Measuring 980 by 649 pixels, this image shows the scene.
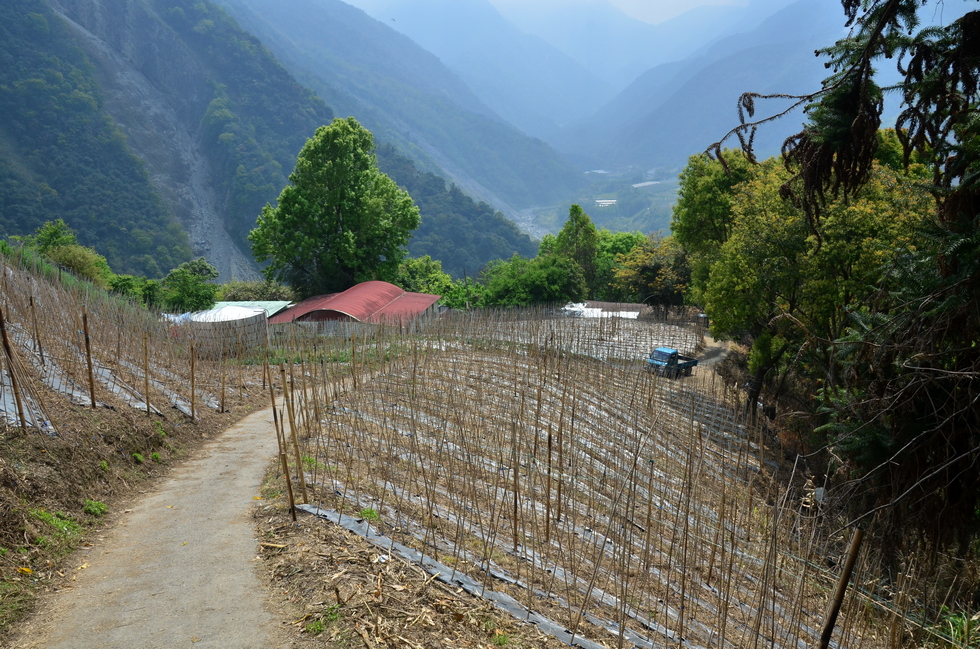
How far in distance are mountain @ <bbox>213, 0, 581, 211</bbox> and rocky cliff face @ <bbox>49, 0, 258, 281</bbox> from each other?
38800 mm

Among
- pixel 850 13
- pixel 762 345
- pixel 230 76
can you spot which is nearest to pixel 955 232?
pixel 850 13

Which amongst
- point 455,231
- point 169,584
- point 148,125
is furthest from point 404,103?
point 169,584

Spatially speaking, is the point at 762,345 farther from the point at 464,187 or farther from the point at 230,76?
the point at 464,187

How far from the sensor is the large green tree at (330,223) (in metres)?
28.4

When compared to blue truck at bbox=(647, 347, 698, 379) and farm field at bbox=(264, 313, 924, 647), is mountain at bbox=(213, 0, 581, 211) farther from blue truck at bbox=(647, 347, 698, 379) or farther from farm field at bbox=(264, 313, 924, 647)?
farm field at bbox=(264, 313, 924, 647)

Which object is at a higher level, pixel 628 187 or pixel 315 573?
pixel 628 187

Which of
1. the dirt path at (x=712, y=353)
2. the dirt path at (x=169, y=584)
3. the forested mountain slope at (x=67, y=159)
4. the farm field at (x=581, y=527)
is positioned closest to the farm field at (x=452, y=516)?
the farm field at (x=581, y=527)

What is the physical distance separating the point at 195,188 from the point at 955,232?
7560cm

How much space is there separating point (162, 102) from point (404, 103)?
3479 inches

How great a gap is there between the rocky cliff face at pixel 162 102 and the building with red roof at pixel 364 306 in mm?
40725

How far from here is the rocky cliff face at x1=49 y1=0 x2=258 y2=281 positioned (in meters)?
63.8

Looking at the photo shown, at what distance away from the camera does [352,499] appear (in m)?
5.36

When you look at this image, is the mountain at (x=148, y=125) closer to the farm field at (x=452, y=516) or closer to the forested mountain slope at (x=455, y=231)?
the forested mountain slope at (x=455, y=231)

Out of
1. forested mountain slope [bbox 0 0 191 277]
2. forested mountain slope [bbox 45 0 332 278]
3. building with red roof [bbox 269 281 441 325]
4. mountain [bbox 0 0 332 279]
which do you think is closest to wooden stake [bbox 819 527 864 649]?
building with red roof [bbox 269 281 441 325]
